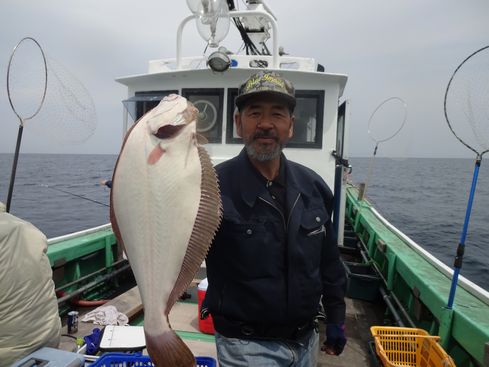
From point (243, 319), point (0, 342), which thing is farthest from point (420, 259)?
point (0, 342)

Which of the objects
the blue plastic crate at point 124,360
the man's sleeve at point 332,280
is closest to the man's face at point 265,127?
the man's sleeve at point 332,280

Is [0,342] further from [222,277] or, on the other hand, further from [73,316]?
[222,277]

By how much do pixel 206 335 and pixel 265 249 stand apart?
2.89m

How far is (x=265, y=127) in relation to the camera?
2037 millimetres

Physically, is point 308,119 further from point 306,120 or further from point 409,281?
point 409,281

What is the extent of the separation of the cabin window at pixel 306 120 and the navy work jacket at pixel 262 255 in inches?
142

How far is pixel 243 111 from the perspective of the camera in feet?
6.97

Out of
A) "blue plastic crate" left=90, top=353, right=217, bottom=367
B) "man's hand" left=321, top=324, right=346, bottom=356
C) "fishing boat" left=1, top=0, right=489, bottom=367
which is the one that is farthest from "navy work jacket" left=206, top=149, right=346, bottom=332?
"fishing boat" left=1, top=0, right=489, bottom=367

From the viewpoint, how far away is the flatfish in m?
1.51

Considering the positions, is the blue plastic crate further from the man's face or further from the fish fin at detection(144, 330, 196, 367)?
the man's face

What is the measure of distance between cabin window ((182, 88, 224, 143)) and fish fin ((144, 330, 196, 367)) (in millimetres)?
4490

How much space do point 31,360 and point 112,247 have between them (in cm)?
389

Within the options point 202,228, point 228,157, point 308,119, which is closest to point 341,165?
point 308,119

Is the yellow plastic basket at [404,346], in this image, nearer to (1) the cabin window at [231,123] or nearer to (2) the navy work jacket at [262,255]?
(2) the navy work jacket at [262,255]
